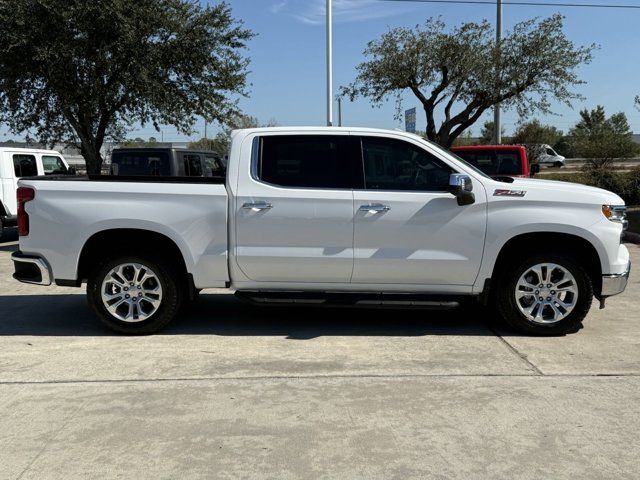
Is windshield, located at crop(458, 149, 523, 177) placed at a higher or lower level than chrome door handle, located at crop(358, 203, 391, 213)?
higher

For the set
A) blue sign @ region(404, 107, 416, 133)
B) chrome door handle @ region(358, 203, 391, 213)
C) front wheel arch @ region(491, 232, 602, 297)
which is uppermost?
blue sign @ region(404, 107, 416, 133)

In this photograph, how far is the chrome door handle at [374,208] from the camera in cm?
569

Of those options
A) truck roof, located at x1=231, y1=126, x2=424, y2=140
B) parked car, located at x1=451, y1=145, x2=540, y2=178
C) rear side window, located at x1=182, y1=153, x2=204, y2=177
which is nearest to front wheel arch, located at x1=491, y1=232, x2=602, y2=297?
truck roof, located at x1=231, y1=126, x2=424, y2=140

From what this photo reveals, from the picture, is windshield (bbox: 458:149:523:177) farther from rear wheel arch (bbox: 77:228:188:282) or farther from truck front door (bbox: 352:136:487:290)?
rear wheel arch (bbox: 77:228:188:282)

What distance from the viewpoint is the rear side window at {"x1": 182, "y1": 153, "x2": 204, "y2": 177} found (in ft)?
42.2

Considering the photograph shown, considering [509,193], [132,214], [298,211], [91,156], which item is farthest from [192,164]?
[91,156]

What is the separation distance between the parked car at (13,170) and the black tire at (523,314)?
1076 centimetres

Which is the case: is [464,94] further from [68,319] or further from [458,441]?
[458,441]

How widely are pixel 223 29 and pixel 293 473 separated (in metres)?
17.6

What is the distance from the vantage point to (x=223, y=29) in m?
18.8

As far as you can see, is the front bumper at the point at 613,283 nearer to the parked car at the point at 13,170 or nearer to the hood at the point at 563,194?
the hood at the point at 563,194

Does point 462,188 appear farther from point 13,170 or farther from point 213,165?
point 13,170

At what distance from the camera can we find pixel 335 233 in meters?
5.73

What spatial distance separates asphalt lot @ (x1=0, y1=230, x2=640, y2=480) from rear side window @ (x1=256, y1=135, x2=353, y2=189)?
1.55 metres
